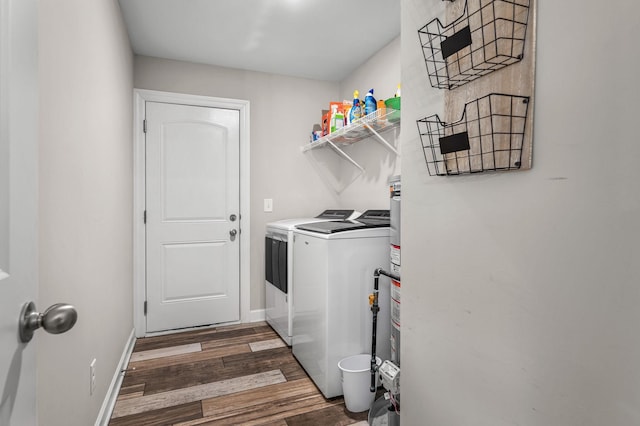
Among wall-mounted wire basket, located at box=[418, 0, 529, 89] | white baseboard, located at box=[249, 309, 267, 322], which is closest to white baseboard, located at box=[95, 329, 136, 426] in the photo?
white baseboard, located at box=[249, 309, 267, 322]

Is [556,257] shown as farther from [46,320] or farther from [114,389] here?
[114,389]

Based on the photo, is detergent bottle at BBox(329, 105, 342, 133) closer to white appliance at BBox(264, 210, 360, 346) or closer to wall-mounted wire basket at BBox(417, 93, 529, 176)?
white appliance at BBox(264, 210, 360, 346)

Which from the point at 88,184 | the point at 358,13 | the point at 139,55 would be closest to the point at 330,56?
the point at 358,13

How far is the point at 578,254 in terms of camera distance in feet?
2.33

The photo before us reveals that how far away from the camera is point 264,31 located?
2543 millimetres

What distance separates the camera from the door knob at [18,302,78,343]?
58 cm

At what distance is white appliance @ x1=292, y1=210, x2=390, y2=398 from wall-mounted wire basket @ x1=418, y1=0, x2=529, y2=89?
3.66ft

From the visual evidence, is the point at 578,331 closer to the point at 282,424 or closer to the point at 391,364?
the point at 391,364

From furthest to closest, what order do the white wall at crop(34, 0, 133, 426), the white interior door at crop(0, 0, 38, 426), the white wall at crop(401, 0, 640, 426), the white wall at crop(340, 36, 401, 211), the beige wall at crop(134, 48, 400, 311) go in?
the beige wall at crop(134, 48, 400, 311)
the white wall at crop(340, 36, 401, 211)
the white wall at crop(34, 0, 133, 426)
the white wall at crop(401, 0, 640, 426)
the white interior door at crop(0, 0, 38, 426)

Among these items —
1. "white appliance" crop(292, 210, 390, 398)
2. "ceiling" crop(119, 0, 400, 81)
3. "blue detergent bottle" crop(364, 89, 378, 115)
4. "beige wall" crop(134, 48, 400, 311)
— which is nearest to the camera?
"white appliance" crop(292, 210, 390, 398)

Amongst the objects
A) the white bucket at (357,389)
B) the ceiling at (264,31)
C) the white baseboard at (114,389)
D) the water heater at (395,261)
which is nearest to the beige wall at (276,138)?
the ceiling at (264,31)

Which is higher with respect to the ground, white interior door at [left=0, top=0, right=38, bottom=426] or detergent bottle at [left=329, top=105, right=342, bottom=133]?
detergent bottle at [left=329, top=105, right=342, bottom=133]

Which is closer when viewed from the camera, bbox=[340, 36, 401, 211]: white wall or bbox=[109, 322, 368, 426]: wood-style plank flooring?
bbox=[109, 322, 368, 426]: wood-style plank flooring

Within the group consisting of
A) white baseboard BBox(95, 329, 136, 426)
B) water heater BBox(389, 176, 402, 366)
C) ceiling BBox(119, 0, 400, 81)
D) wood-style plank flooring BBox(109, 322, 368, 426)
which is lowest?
wood-style plank flooring BBox(109, 322, 368, 426)
